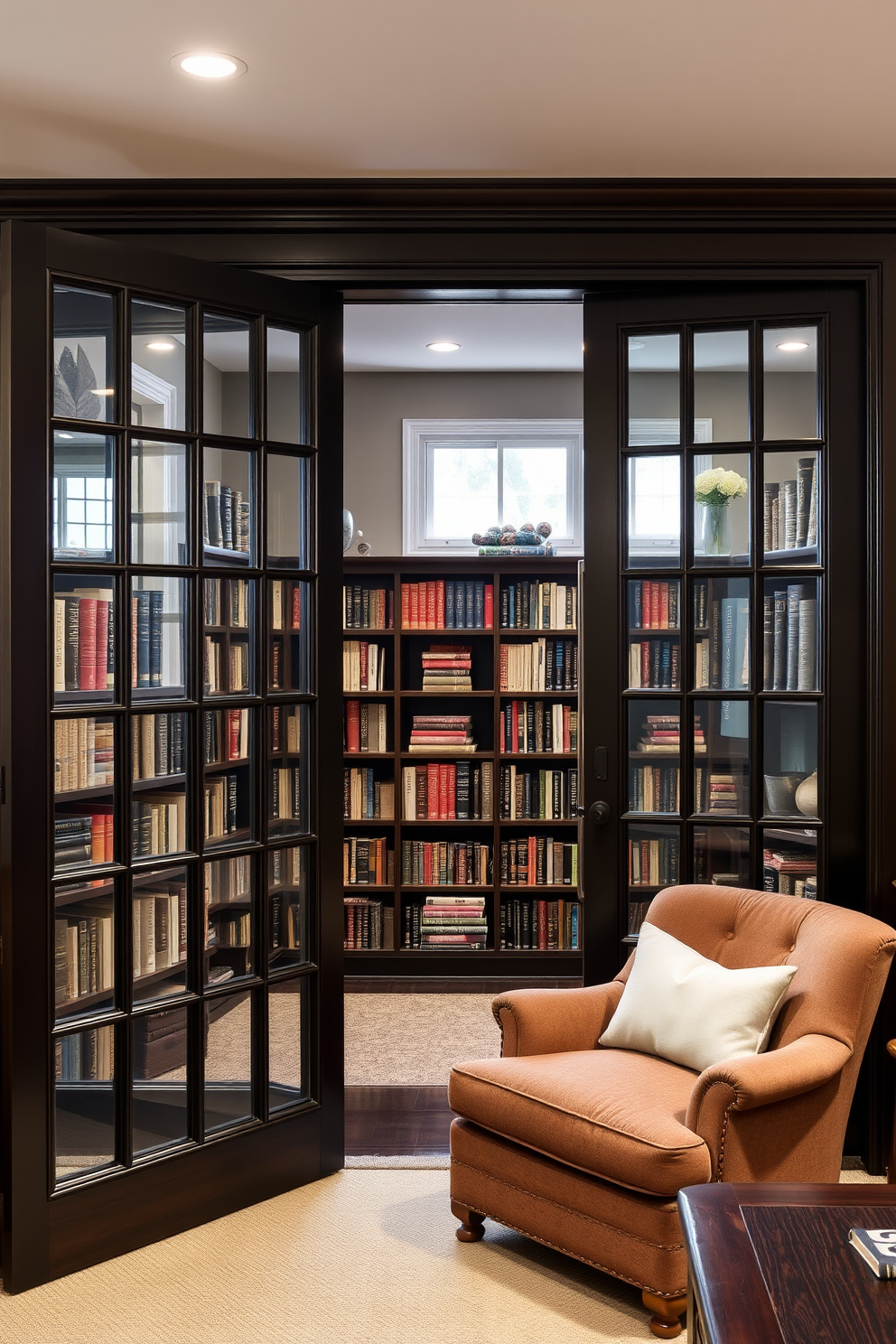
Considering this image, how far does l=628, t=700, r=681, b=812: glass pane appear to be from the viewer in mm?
3246

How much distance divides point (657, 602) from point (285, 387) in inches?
47.3

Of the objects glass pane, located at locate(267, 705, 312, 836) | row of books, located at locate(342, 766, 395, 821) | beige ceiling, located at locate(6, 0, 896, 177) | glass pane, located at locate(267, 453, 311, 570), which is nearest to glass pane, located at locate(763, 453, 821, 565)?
beige ceiling, located at locate(6, 0, 896, 177)

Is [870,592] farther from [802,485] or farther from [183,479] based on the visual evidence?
[183,479]

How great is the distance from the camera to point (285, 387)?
3.09m

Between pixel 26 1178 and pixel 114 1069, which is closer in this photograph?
pixel 26 1178

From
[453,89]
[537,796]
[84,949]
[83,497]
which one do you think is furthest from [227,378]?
[537,796]

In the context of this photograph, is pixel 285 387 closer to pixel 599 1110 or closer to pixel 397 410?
pixel 599 1110

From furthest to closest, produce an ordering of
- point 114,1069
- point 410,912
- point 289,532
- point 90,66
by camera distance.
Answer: point 410,912, point 289,532, point 114,1069, point 90,66

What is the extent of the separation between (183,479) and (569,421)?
3.08 m

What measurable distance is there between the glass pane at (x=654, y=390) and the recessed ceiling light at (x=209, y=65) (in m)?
1.31

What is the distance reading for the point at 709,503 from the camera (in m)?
3.22

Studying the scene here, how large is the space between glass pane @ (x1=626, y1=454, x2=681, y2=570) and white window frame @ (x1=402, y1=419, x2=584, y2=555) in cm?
232

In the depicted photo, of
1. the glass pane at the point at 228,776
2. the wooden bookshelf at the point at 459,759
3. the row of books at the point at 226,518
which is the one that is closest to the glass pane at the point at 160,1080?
the glass pane at the point at 228,776

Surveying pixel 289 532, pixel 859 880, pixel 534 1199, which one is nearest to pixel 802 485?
pixel 859 880
